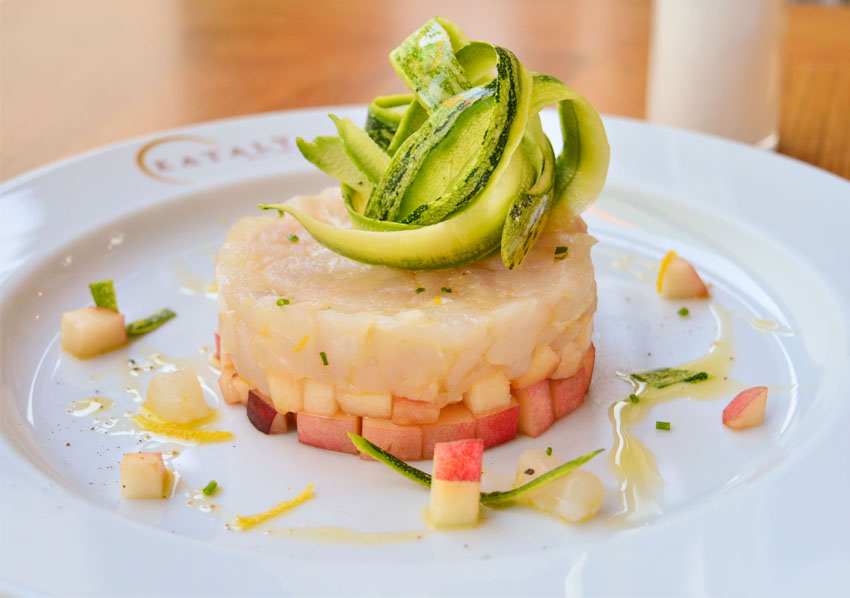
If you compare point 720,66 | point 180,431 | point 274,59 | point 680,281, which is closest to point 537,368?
point 680,281

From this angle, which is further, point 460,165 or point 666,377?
point 666,377

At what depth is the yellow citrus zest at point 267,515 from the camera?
77.9 inches

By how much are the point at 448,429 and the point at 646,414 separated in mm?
508

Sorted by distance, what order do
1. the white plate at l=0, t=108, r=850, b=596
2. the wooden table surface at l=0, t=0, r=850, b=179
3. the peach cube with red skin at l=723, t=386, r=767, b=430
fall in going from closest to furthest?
the white plate at l=0, t=108, r=850, b=596
the peach cube with red skin at l=723, t=386, r=767, b=430
the wooden table surface at l=0, t=0, r=850, b=179

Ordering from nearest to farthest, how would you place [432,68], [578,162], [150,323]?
[432,68] < [578,162] < [150,323]

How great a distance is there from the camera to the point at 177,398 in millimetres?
2373

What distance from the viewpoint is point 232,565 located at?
170 centimetres

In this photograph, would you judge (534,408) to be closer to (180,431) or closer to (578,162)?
(578,162)

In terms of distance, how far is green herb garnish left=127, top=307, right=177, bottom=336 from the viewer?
2.75 m

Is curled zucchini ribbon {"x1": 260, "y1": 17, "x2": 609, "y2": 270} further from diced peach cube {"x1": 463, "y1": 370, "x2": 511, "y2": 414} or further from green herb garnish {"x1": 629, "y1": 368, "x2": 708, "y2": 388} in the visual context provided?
green herb garnish {"x1": 629, "y1": 368, "x2": 708, "y2": 388}

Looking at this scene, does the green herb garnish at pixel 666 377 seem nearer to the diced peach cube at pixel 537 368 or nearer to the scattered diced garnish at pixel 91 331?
the diced peach cube at pixel 537 368

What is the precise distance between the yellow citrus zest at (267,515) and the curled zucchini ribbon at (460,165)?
1.78 ft

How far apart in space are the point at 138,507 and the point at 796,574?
1302 mm

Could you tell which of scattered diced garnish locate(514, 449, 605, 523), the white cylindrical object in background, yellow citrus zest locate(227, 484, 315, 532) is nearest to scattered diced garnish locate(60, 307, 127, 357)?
yellow citrus zest locate(227, 484, 315, 532)
